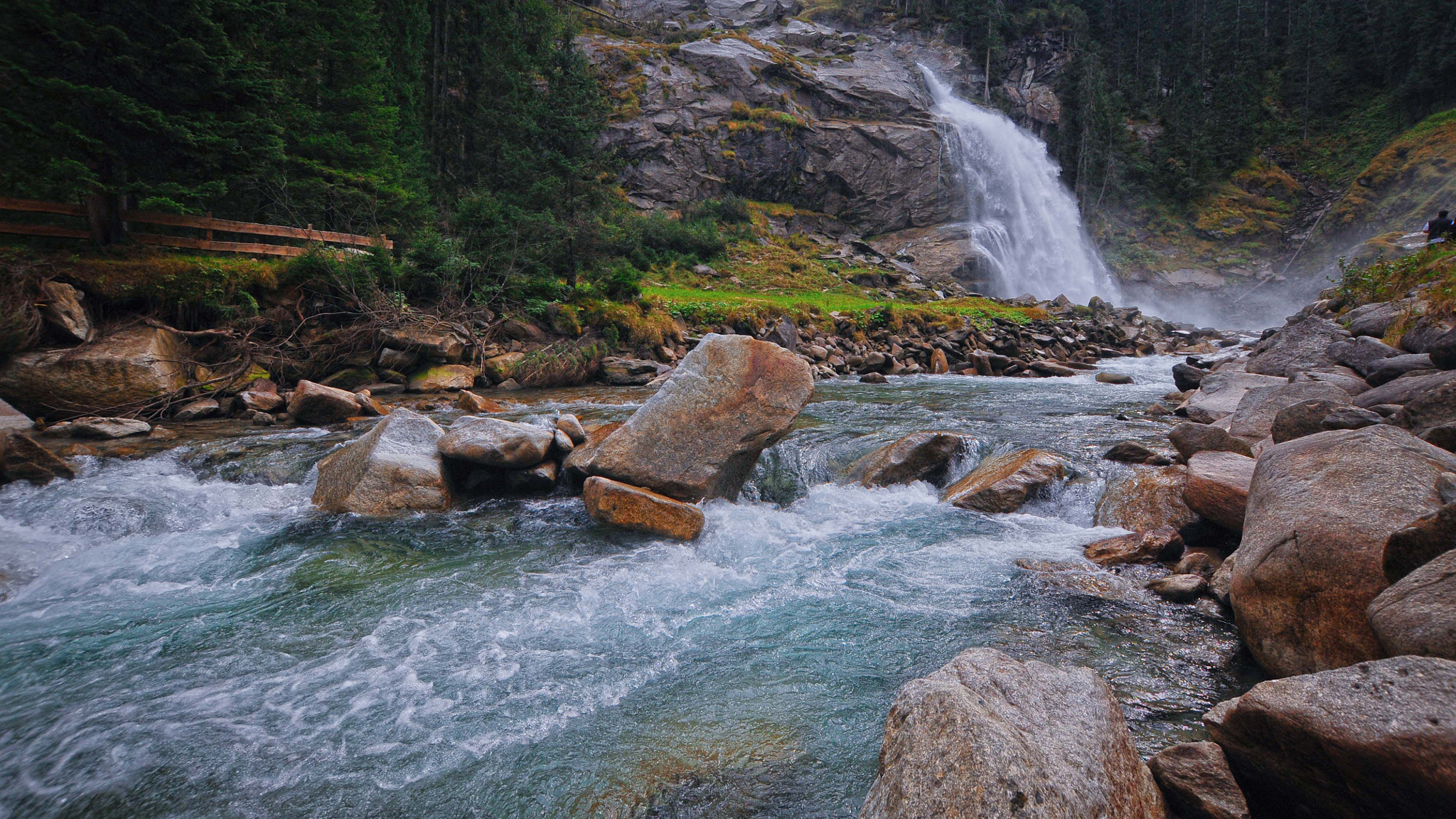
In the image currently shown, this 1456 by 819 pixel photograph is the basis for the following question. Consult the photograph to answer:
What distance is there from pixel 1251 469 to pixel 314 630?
8.69 m

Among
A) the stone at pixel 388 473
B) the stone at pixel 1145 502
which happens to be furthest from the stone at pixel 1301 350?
the stone at pixel 388 473

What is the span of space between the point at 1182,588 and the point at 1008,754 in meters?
3.74

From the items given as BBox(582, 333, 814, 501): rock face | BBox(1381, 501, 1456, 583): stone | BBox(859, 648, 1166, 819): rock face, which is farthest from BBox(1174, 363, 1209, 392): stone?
BBox(859, 648, 1166, 819): rock face

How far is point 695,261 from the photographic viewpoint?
35.6 meters

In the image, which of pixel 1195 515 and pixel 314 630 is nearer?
pixel 314 630

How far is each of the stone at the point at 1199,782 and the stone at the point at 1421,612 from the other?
1.06m

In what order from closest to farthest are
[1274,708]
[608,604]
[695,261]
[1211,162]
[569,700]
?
1. [1274,708]
2. [569,700]
3. [608,604]
4. [695,261]
5. [1211,162]

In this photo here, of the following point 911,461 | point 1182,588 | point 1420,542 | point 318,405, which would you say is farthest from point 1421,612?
point 318,405

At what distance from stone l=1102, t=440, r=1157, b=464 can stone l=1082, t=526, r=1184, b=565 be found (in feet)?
8.59

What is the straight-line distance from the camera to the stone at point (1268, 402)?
7.50 m

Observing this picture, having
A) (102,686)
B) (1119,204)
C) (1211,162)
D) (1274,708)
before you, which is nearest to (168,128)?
(102,686)

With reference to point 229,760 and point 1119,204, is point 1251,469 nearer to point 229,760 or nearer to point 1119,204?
point 229,760

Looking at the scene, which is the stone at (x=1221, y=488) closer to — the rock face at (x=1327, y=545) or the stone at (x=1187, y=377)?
the rock face at (x=1327, y=545)

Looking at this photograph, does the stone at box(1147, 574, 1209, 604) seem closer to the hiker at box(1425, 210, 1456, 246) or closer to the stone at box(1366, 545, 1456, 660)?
the stone at box(1366, 545, 1456, 660)
